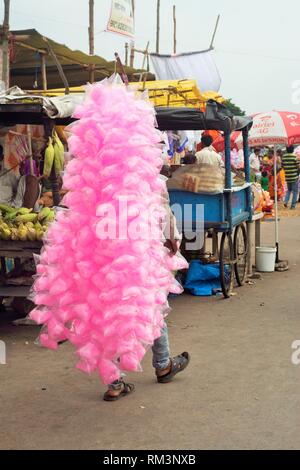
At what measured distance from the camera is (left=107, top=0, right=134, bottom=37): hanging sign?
421 inches

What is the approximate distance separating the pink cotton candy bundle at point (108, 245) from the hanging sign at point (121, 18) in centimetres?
698

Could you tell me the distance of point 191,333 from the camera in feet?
21.7

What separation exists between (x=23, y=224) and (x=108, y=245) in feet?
10.3

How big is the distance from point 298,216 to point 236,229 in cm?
1060

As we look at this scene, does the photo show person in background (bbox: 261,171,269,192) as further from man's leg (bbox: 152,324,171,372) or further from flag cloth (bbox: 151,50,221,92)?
man's leg (bbox: 152,324,171,372)

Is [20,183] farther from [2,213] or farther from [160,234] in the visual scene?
[160,234]

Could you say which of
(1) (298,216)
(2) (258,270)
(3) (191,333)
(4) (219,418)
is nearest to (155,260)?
(4) (219,418)

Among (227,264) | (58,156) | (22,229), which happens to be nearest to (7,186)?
(58,156)

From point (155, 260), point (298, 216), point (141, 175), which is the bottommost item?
point (298, 216)

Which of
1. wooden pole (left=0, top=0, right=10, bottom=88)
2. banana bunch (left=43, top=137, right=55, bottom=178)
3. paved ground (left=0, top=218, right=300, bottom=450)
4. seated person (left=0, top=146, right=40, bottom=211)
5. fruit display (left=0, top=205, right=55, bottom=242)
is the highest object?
wooden pole (left=0, top=0, right=10, bottom=88)

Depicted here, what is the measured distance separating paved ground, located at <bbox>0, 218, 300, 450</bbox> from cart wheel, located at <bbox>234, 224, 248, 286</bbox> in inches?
77.0

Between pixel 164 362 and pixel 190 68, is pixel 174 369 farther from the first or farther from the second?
Answer: pixel 190 68

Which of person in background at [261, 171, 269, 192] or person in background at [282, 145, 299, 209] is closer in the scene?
person in background at [282, 145, 299, 209]

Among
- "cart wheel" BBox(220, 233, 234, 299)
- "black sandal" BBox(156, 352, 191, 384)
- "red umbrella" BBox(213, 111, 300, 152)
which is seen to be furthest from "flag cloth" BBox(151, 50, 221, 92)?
"black sandal" BBox(156, 352, 191, 384)
